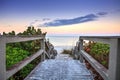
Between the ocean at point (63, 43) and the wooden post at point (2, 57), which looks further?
the ocean at point (63, 43)

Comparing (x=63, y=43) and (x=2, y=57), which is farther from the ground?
(x=2, y=57)

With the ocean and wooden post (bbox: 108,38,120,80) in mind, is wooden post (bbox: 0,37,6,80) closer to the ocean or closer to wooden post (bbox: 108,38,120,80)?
wooden post (bbox: 108,38,120,80)

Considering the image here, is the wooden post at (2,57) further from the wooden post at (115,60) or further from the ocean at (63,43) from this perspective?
the ocean at (63,43)

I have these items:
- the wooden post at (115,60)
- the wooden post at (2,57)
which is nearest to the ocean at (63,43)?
the wooden post at (2,57)

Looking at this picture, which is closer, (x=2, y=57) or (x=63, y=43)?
(x=2, y=57)

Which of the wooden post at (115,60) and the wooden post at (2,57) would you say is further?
the wooden post at (2,57)

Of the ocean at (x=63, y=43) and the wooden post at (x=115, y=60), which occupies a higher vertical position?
the wooden post at (x=115, y=60)

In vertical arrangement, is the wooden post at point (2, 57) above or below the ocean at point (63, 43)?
above

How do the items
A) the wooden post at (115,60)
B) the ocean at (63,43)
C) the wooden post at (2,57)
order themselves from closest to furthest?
the wooden post at (115,60), the wooden post at (2,57), the ocean at (63,43)

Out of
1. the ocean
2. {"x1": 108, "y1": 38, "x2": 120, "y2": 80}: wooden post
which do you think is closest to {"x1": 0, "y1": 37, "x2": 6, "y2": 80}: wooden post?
{"x1": 108, "y1": 38, "x2": 120, "y2": 80}: wooden post

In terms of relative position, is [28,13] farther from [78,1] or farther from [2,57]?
[2,57]

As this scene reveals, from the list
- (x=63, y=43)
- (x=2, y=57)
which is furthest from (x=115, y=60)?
(x=63, y=43)

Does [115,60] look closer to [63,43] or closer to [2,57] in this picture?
[2,57]

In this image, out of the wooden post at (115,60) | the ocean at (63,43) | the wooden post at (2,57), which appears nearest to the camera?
the wooden post at (115,60)
